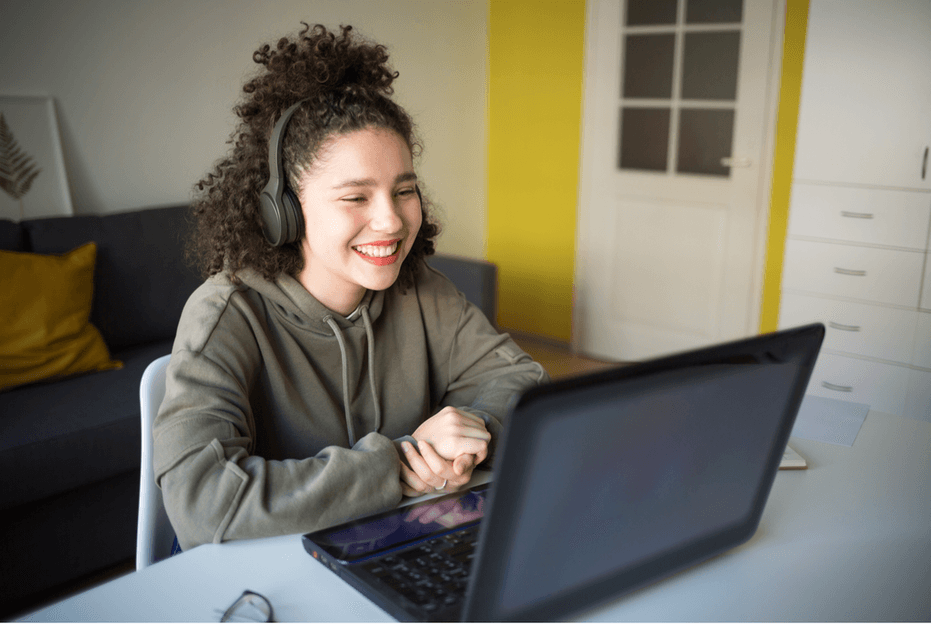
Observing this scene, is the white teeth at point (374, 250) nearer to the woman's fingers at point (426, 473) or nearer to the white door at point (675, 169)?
the woman's fingers at point (426, 473)

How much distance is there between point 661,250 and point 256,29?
2.11 m

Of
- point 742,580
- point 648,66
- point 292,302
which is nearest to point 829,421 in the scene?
point 742,580

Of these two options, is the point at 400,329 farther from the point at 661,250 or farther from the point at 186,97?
the point at 661,250

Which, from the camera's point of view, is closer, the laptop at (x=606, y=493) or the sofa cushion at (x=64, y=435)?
the laptop at (x=606, y=493)

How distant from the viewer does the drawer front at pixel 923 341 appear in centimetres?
282

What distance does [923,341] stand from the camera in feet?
9.33

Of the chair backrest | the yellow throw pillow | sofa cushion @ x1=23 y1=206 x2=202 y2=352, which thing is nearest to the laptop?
the chair backrest

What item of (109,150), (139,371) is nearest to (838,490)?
→ (139,371)

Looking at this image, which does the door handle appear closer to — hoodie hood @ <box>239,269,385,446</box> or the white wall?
the white wall

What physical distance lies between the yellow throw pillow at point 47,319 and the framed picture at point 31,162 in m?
0.40

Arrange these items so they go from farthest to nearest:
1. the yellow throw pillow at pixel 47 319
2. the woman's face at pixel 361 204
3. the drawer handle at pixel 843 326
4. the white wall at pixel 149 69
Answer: the drawer handle at pixel 843 326
the white wall at pixel 149 69
the yellow throw pillow at pixel 47 319
the woman's face at pixel 361 204

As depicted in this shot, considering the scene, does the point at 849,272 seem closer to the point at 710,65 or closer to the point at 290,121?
the point at 710,65

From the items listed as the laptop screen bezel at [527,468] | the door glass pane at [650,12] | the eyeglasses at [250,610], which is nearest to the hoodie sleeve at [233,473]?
the eyeglasses at [250,610]

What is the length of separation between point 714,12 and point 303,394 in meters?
2.99
